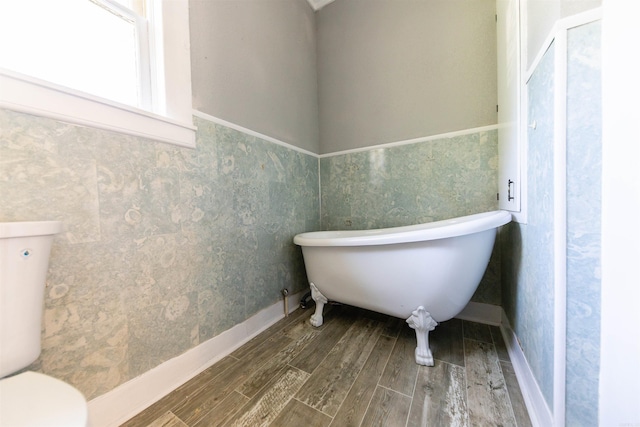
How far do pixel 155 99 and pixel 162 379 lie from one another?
1.17 m

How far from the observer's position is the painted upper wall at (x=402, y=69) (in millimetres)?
1327

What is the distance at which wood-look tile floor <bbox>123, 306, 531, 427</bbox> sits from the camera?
73cm

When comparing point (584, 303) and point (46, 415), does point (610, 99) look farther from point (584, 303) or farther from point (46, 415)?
point (46, 415)

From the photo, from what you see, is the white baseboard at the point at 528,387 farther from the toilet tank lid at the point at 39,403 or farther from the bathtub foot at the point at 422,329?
the toilet tank lid at the point at 39,403

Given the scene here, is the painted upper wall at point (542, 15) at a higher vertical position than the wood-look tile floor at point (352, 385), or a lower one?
higher

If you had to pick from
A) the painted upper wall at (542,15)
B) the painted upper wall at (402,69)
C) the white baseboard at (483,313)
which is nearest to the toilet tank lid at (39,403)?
the painted upper wall at (542,15)

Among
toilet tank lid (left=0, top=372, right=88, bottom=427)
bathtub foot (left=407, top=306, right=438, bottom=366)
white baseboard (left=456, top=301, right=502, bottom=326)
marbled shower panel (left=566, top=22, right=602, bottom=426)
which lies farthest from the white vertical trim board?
toilet tank lid (left=0, top=372, right=88, bottom=427)

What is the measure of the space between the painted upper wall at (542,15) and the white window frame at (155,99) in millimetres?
1288

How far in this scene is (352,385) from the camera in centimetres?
86

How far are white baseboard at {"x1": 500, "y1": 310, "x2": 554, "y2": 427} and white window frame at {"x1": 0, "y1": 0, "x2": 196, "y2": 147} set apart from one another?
1.60 metres

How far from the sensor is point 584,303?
519mm

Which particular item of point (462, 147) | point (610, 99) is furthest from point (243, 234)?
point (462, 147)

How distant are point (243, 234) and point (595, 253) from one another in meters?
1.29

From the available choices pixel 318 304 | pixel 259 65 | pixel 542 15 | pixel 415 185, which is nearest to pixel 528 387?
pixel 318 304
